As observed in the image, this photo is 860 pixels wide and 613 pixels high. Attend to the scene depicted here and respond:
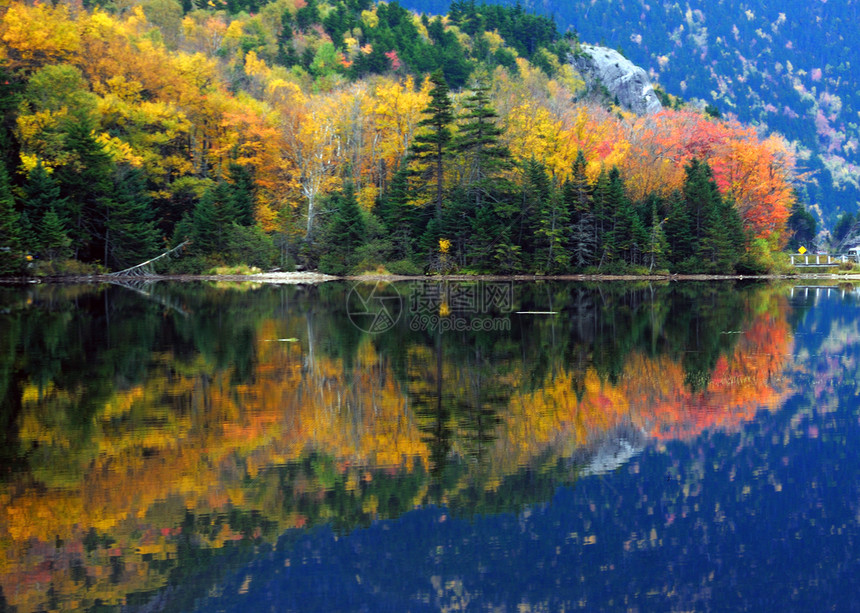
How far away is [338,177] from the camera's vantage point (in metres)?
66.1

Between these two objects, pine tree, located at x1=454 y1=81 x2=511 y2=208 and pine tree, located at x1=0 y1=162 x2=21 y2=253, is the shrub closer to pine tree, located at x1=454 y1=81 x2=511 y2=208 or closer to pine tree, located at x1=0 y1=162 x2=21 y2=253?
pine tree, located at x1=454 y1=81 x2=511 y2=208

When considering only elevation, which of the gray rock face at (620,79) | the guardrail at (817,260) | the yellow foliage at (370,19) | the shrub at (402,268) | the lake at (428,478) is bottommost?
the lake at (428,478)

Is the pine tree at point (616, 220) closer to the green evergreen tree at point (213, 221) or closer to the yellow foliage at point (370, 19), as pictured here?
the green evergreen tree at point (213, 221)

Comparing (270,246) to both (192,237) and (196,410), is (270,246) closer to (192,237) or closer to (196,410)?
(192,237)

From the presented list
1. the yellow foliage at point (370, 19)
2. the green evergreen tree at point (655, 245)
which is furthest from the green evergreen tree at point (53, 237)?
the yellow foliage at point (370, 19)

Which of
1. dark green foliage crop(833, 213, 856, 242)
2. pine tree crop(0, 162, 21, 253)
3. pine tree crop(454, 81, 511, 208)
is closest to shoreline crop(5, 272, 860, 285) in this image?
pine tree crop(0, 162, 21, 253)

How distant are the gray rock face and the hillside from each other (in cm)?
4458

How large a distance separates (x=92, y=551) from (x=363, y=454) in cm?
347

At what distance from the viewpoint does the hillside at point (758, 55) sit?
169250mm

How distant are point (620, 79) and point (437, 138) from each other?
75939mm

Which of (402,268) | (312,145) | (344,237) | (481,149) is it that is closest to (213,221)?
(344,237)

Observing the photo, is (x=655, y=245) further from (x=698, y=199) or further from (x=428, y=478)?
(x=428, y=478)

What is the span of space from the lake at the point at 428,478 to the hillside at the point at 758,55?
Result: 163 metres

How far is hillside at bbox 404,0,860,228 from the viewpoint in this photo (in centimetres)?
16925
